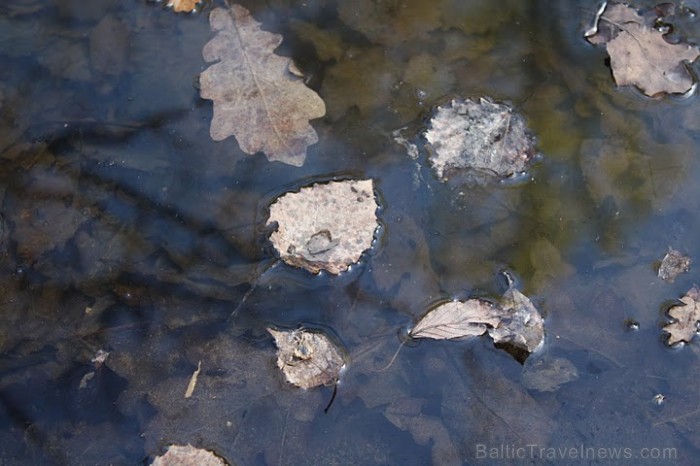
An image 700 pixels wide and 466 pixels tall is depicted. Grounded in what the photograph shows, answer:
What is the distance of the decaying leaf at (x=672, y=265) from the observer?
2.75 meters

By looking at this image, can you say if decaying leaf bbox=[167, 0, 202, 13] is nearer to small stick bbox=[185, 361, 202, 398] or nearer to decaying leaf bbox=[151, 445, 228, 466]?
small stick bbox=[185, 361, 202, 398]

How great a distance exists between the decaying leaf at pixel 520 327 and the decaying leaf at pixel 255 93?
1074 millimetres

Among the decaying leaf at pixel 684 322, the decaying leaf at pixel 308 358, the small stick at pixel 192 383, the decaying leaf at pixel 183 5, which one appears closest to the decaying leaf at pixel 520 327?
the decaying leaf at pixel 684 322

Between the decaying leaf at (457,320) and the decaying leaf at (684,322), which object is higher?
the decaying leaf at (684,322)

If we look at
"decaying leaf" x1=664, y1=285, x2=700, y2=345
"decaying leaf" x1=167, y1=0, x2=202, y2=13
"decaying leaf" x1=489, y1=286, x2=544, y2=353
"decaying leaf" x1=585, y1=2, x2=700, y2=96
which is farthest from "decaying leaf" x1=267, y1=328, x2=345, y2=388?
"decaying leaf" x1=585, y1=2, x2=700, y2=96

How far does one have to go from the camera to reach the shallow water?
262 cm

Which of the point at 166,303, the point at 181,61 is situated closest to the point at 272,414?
the point at 166,303

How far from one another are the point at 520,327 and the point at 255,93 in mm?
1498

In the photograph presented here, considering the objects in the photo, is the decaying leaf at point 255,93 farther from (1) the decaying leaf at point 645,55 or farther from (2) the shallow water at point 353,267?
(1) the decaying leaf at point 645,55

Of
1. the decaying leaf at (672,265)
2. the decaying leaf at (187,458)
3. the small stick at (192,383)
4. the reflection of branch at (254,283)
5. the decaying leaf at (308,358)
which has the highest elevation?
the decaying leaf at (672,265)

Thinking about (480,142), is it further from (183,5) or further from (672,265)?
(183,5)

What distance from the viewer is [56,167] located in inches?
112

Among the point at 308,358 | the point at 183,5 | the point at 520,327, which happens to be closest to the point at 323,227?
the point at 308,358

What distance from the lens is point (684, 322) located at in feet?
8.81
